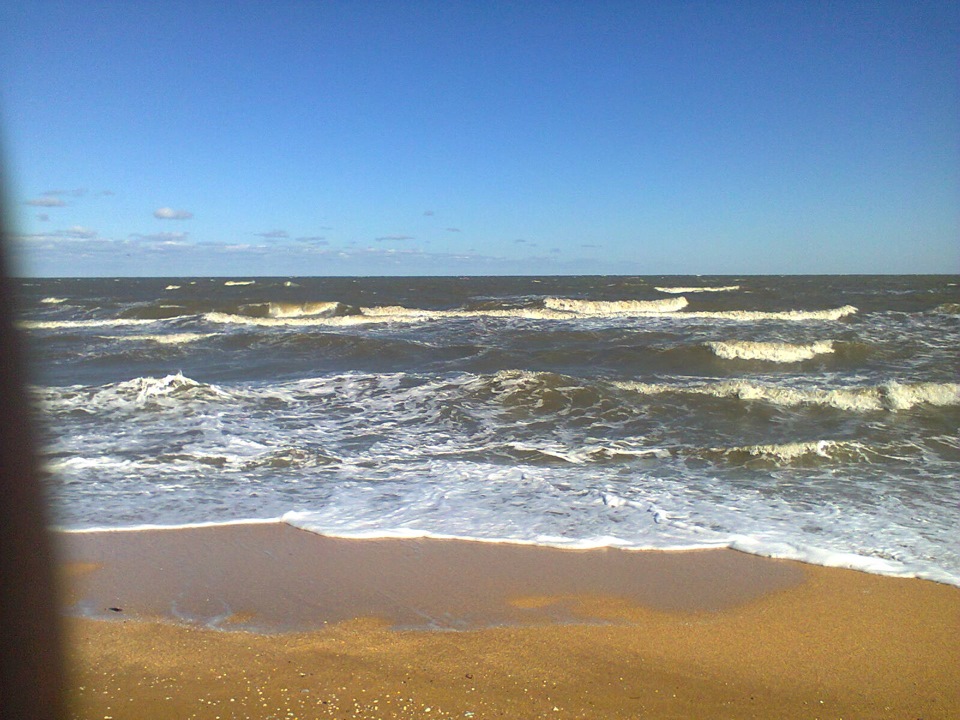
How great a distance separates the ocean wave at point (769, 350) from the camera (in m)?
14.8

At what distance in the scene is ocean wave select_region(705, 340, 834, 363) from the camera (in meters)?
14.8

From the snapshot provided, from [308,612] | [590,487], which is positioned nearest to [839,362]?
[590,487]

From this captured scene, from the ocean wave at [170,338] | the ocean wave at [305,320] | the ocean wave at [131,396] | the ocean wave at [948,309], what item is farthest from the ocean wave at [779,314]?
the ocean wave at [131,396]

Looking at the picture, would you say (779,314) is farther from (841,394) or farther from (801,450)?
(801,450)

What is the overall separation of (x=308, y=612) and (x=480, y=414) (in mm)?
5539

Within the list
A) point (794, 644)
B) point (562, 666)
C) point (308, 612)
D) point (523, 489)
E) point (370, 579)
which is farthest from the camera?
point (523, 489)

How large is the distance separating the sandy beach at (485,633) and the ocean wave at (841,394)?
602cm

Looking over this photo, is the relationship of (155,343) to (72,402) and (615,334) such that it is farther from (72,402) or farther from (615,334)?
(615,334)

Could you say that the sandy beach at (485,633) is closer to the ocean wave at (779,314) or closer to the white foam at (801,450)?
the white foam at (801,450)

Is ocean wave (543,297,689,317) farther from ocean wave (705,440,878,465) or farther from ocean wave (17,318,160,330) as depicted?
ocean wave (705,440,878,465)

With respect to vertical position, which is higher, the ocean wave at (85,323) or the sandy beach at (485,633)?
the ocean wave at (85,323)

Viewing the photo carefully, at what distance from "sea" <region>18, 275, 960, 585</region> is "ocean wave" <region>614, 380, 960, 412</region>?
41mm

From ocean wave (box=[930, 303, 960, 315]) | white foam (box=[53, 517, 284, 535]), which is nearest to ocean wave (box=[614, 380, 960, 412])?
white foam (box=[53, 517, 284, 535])

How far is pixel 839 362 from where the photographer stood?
551 inches
